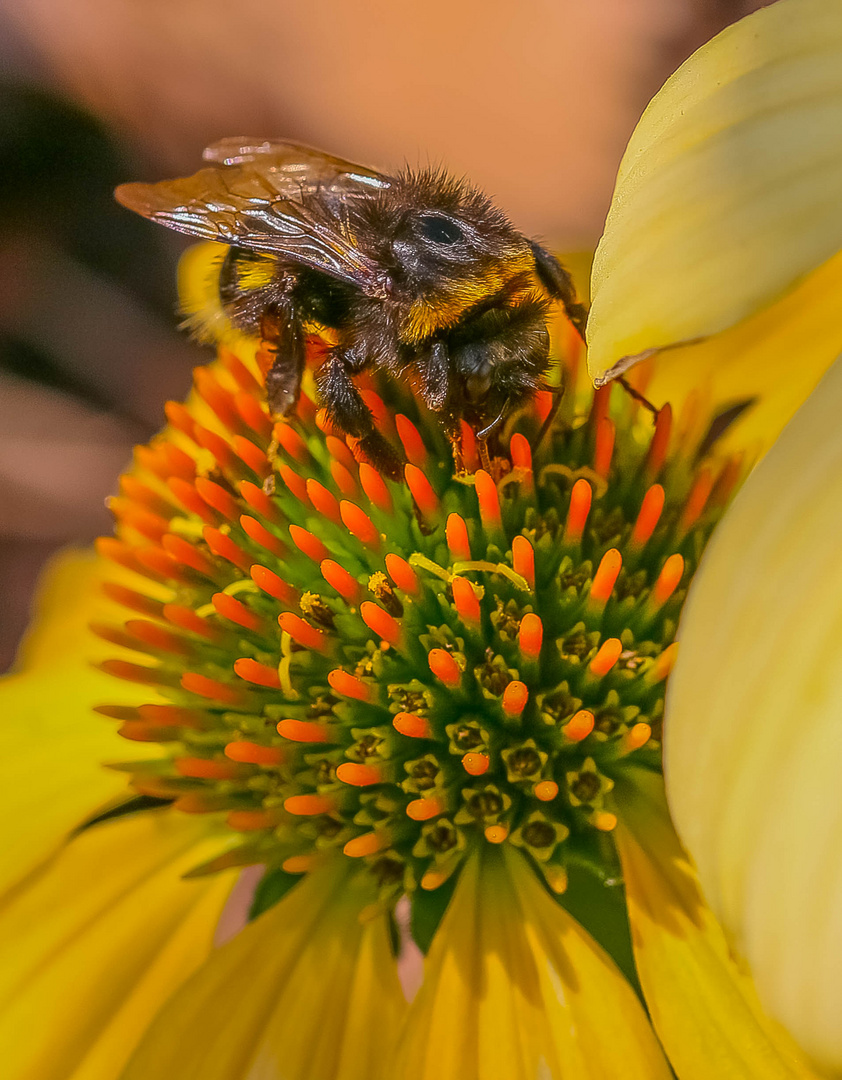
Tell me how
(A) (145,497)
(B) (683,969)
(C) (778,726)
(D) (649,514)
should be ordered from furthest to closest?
(A) (145,497)
(D) (649,514)
(B) (683,969)
(C) (778,726)

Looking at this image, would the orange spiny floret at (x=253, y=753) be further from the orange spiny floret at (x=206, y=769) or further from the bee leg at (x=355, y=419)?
the bee leg at (x=355, y=419)

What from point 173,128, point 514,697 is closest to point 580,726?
point 514,697

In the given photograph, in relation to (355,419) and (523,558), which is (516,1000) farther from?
(355,419)

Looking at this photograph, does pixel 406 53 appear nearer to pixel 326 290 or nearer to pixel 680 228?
pixel 326 290

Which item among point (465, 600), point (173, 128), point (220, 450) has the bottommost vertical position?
point (465, 600)

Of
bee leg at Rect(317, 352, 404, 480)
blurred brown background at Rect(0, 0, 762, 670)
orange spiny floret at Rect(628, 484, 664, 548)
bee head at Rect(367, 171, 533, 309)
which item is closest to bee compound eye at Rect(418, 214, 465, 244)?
bee head at Rect(367, 171, 533, 309)

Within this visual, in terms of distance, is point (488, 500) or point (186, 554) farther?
point (186, 554)

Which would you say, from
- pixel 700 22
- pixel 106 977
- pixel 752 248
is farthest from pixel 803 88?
pixel 700 22

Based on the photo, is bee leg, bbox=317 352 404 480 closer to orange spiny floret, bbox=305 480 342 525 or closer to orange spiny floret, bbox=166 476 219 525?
orange spiny floret, bbox=305 480 342 525
